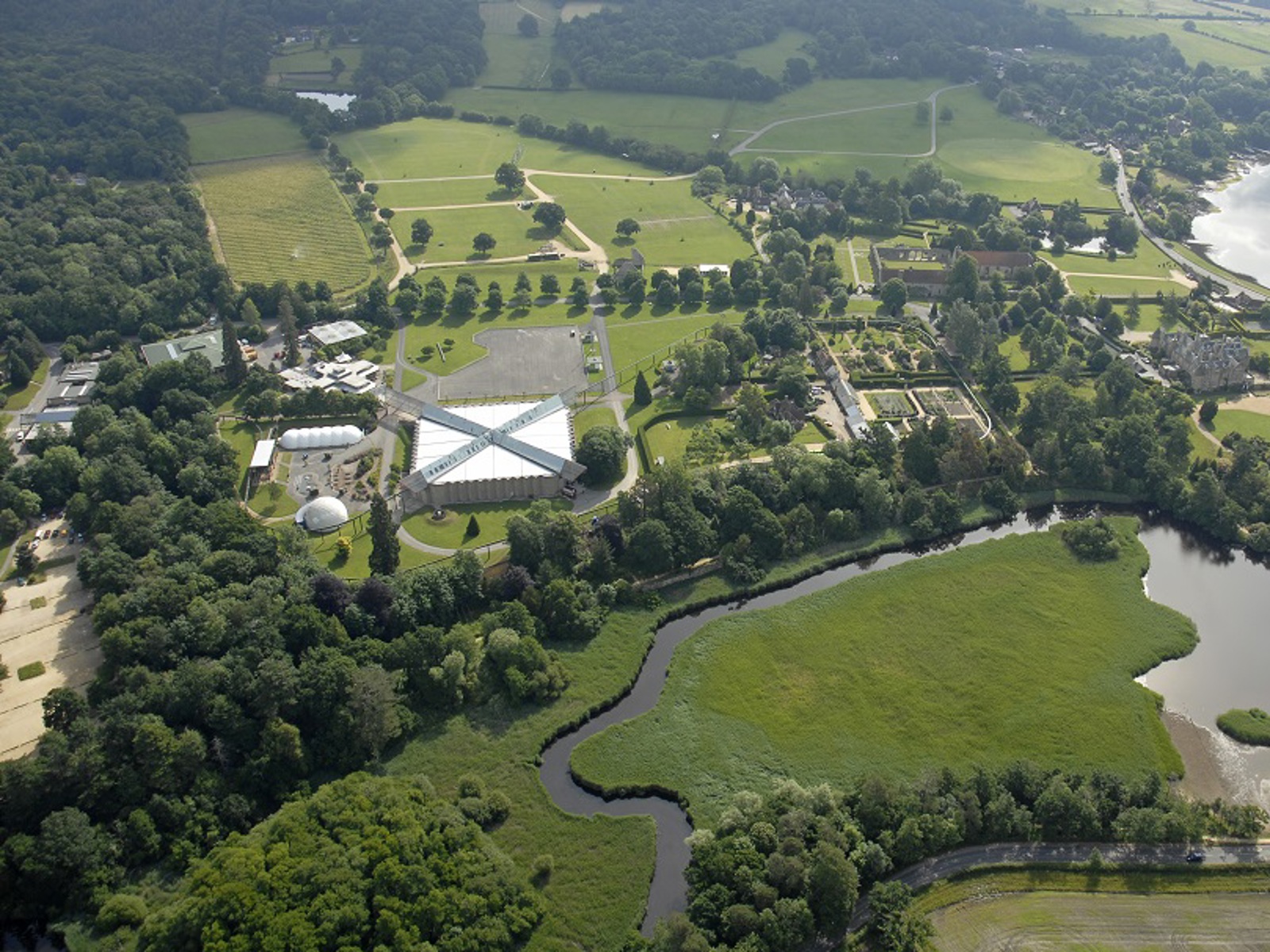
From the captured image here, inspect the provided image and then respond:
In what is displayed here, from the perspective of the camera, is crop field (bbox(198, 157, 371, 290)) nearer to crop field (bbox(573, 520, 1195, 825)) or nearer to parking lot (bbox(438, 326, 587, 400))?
parking lot (bbox(438, 326, 587, 400))

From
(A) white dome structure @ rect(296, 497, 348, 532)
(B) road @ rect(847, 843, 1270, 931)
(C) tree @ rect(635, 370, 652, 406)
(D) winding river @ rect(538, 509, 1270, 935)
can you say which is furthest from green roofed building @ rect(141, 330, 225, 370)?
(B) road @ rect(847, 843, 1270, 931)

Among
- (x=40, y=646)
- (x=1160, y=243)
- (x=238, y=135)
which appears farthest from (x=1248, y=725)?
(x=238, y=135)

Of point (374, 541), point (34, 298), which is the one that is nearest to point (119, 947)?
point (374, 541)

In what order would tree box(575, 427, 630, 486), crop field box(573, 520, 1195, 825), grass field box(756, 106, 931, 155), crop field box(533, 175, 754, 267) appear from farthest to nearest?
grass field box(756, 106, 931, 155)
crop field box(533, 175, 754, 267)
tree box(575, 427, 630, 486)
crop field box(573, 520, 1195, 825)

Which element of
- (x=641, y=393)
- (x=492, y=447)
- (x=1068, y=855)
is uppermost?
(x=641, y=393)

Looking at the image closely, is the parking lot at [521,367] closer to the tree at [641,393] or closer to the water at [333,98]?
the tree at [641,393]

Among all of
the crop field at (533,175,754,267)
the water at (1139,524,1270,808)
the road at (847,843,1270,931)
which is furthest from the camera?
the crop field at (533,175,754,267)

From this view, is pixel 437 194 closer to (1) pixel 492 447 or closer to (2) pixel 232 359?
(2) pixel 232 359

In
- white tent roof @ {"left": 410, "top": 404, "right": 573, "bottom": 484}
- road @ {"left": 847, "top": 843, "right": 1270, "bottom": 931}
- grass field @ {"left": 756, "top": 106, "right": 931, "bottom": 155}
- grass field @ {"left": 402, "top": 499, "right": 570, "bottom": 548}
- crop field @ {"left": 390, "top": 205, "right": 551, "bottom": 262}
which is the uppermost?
grass field @ {"left": 756, "top": 106, "right": 931, "bottom": 155}
